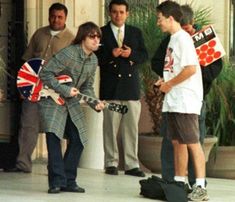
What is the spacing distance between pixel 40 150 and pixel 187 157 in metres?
3.66

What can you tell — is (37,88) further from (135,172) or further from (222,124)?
(222,124)

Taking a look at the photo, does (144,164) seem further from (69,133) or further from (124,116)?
(69,133)

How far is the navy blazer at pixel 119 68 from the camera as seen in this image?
10523 millimetres

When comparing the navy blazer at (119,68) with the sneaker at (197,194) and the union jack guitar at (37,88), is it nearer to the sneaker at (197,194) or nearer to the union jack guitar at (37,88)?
the union jack guitar at (37,88)

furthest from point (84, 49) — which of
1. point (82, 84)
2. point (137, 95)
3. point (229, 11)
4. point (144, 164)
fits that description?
point (229, 11)

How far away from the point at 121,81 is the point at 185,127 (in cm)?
203

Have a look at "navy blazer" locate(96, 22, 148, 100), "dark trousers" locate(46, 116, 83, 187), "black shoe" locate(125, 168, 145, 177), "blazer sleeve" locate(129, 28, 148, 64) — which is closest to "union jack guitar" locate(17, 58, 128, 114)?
"dark trousers" locate(46, 116, 83, 187)

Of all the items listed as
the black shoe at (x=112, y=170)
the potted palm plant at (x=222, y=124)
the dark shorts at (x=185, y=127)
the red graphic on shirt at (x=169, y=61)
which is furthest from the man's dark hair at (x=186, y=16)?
the potted palm plant at (x=222, y=124)

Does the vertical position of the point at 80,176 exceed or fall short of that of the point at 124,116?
it falls short

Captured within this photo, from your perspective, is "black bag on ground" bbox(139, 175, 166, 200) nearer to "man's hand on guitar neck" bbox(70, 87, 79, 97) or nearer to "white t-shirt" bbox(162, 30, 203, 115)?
"white t-shirt" bbox(162, 30, 203, 115)

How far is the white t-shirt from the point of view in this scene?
8.59 metres

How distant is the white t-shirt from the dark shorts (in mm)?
62

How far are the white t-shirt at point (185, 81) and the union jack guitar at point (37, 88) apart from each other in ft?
1.94

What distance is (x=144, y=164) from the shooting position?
11641 millimetres
